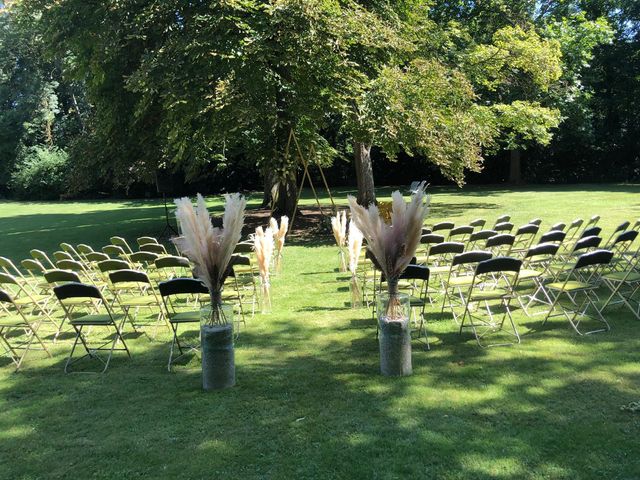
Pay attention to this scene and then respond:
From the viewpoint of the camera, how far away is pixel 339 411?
4301mm

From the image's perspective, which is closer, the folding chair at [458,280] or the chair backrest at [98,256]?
the folding chair at [458,280]

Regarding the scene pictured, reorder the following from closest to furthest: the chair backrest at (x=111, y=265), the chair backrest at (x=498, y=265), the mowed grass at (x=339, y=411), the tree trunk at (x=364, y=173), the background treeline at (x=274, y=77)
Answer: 1. the mowed grass at (x=339, y=411)
2. the chair backrest at (x=498, y=265)
3. the chair backrest at (x=111, y=265)
4. the background treeline at (x=274, y=77)
5. the tree trunk at (x=364, y=173)

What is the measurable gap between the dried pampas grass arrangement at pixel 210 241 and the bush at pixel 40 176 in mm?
36788

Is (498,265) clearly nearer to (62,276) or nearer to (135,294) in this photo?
(62,276)

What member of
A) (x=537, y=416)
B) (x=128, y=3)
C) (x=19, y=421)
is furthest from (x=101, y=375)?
(x=128, y=3)

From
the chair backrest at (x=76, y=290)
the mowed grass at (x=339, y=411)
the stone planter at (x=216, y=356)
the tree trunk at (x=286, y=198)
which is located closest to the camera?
the mowed grass at (x=339, y=411)

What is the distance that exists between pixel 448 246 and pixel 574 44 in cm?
2446

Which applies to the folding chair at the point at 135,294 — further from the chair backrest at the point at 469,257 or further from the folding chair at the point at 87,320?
the chair backrest at the point at 469,257

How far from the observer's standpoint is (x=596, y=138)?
106ft

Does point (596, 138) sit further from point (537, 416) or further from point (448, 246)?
point (537, 416)

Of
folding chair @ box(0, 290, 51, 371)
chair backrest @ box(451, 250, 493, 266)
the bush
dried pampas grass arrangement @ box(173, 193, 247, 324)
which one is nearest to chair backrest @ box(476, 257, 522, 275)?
chair backrest @ box(451, 250, 493, 266)

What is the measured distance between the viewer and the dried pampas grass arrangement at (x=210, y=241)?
472cm

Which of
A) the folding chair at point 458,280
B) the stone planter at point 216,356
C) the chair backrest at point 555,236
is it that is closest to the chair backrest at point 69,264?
the stone planter at point 216,356

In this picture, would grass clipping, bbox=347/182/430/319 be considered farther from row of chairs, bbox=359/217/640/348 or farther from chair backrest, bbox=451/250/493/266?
chair backrest, bbox=451/250/493/266
